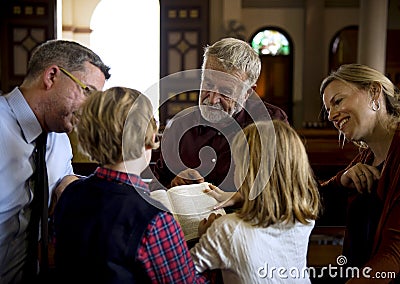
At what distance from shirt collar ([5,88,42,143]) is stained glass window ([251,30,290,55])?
354 inches

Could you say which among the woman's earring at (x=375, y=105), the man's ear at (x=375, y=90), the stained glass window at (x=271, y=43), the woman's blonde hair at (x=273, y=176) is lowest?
the woman's blonde hair at (x=273, y=176)

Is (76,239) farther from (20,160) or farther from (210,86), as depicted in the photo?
(210,86)

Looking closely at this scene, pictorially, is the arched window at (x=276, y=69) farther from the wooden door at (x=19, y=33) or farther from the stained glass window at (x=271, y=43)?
the wooden door at (x=19, y=33)

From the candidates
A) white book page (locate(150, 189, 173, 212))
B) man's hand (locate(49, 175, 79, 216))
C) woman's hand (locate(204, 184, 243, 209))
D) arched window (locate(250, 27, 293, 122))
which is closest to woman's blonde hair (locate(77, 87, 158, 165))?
white book page (locate(150, 189, 173, 212))

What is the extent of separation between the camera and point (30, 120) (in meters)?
1.53

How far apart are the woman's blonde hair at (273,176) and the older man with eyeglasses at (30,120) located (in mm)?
622

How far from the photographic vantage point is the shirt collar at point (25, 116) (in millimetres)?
1527

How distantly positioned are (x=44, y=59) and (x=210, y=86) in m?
0.59

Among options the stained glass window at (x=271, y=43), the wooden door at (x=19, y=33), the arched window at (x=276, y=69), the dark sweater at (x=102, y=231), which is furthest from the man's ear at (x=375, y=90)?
the stained glass window at (x=271, y=43)

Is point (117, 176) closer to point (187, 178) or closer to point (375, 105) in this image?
point (187, 178)

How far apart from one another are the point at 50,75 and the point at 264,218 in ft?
2.71

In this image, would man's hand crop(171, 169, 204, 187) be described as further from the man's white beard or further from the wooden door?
the wooden door

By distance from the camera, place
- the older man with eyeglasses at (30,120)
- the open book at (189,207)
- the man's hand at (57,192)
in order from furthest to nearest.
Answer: the man's hand at (57,192)
the older man with eyeglasses at (30,120)
the open book at (189,207)

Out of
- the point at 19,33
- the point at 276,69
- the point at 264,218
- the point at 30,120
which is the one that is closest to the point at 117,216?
the point at 264,218
